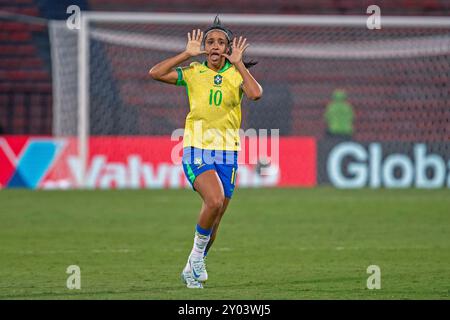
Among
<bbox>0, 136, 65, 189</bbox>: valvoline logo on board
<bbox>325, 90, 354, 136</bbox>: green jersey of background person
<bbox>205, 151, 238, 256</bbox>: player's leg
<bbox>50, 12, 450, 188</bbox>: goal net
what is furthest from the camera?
<bbox>325, 90, 354, 136</bbox>: green jersey of background person

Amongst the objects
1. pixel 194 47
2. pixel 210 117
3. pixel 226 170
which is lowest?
pixel 226 170

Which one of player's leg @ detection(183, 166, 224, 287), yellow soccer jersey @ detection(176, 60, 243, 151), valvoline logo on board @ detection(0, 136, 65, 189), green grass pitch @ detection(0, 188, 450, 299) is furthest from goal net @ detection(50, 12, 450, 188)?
player's leg @ detection(183, 166, 224, 287)

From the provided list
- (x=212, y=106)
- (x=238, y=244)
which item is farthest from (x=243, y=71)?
(x=238, y=244)

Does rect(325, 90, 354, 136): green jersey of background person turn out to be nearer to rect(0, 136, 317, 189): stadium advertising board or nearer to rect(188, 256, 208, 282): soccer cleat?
rect(0, 136, 317, 189): stadium advertising board

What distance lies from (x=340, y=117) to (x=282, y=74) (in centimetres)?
206

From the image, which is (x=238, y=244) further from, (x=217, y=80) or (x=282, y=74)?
(x=282, y=74)

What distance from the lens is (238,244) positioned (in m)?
12.3

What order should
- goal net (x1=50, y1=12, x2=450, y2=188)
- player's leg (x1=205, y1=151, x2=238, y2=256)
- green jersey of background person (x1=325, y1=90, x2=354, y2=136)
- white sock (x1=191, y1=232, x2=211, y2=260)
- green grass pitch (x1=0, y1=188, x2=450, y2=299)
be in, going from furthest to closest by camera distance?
1. green jersey of background person (x1=325, y1=90, x2=354, y2=136)
2. goal net (x1=50, y1=12, x2=450, y2=188)
3. player's leg (x1=205, y1=151, x2=238, y2=256)
4. white sock (x1=191, y1=232, x2=211, y2=260)
5. green grass pitch (x1=0, y1=188, x2=450, y2=299)

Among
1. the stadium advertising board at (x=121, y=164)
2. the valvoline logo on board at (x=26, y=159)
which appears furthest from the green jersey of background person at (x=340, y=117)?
the valvoline logo on board at (x=26, y=159)

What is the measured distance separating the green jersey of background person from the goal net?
643 millimetres

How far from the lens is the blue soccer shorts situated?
29.0 ft

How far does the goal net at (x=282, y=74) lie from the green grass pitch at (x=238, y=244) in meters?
2.03

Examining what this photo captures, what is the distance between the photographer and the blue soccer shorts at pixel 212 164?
8.85 meters
